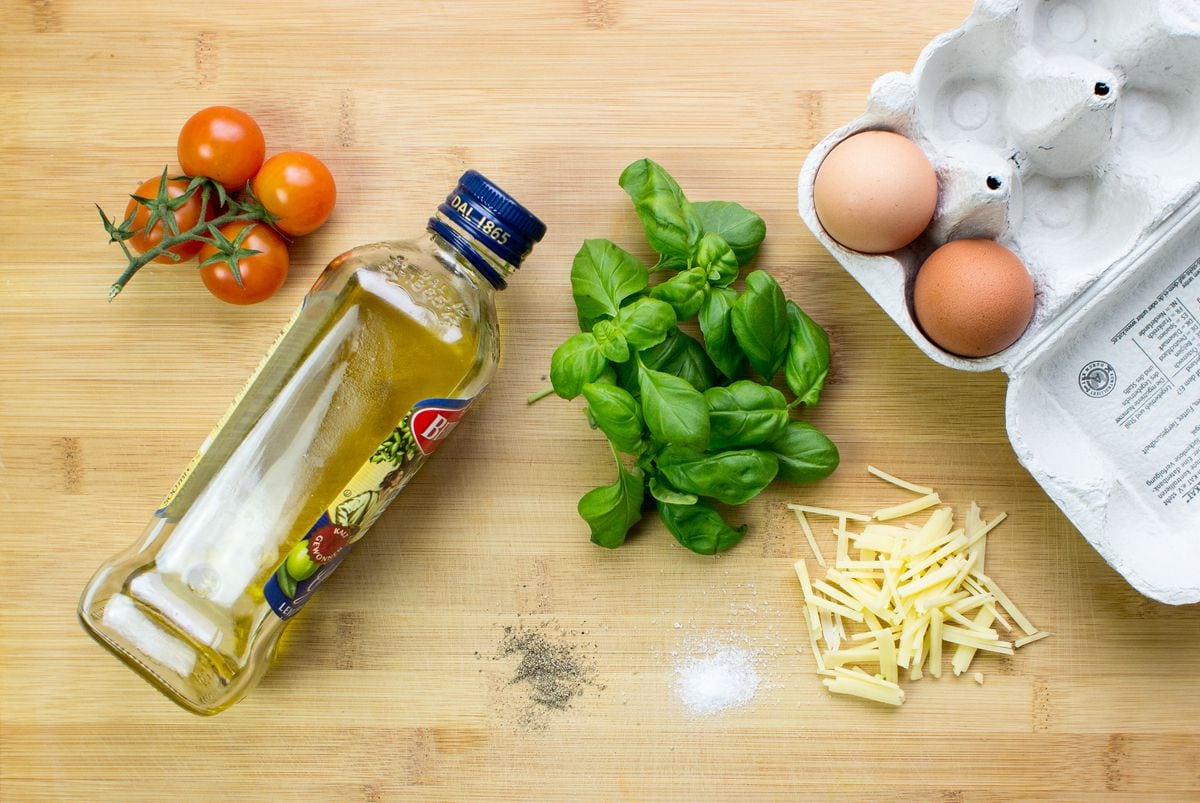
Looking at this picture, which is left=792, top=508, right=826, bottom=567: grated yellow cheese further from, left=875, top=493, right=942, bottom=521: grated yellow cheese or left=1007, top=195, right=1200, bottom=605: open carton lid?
left=1007, top=195, right=1200, bottom=605: open carton lid

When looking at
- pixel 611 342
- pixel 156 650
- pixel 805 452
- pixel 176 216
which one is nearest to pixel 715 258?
pixel 611 342

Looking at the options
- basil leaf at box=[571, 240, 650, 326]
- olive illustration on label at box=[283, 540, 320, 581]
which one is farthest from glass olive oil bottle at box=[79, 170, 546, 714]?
basil leaf at box=[571, 240, 650, 326]

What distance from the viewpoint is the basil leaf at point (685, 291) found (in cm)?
114

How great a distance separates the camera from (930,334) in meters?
1.12

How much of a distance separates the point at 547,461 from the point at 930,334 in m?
0.52

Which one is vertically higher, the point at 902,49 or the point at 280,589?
the point at 902,49

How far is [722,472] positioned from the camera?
1.14 m

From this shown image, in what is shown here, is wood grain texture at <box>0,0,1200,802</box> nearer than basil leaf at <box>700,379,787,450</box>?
No

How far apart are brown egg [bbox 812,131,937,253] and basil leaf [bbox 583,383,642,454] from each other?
0.32m

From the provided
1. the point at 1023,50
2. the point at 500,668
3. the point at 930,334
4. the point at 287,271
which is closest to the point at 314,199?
the point at 287,271

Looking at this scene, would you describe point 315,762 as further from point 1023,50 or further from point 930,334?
point 1023,50

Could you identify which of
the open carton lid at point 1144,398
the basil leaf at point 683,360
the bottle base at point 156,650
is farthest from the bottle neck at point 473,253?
the open carton lid at point 1144,398

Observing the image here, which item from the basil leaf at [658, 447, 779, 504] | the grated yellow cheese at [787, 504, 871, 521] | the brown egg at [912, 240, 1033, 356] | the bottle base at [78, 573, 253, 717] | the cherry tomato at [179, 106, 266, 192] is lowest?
the bottle base at [78, 573, 253, 717]

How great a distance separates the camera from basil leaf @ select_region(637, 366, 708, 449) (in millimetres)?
1078
